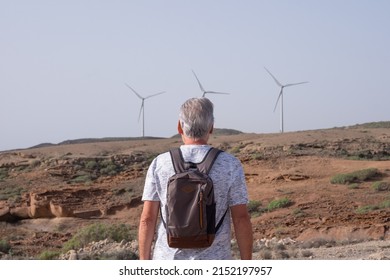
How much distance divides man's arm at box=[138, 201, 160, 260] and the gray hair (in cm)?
50

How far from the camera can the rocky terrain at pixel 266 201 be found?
16641mm

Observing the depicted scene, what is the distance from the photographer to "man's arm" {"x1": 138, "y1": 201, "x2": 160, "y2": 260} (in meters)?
4.74

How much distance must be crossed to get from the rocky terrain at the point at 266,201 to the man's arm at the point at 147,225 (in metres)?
7.36

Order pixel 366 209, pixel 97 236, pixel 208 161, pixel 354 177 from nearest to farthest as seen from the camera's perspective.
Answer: pixel 208 161 < pixel 97 236 < pixel 366 209 < pixel 354 177

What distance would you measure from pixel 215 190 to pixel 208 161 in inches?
7.2

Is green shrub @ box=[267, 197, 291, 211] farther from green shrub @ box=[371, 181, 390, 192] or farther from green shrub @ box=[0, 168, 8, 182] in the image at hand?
green shrub @ box=[0, 168, 8, 182]

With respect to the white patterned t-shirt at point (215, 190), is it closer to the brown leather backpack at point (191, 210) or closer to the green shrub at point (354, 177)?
the brown leather backpack at point (191, 210)

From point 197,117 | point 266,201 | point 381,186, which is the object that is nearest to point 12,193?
point 266,201

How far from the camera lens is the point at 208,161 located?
4625mm

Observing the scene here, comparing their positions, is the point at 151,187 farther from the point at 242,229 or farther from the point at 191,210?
the point at 242,229

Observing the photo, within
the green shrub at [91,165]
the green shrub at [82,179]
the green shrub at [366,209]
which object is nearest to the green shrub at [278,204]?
the green shrub at [366,209]
